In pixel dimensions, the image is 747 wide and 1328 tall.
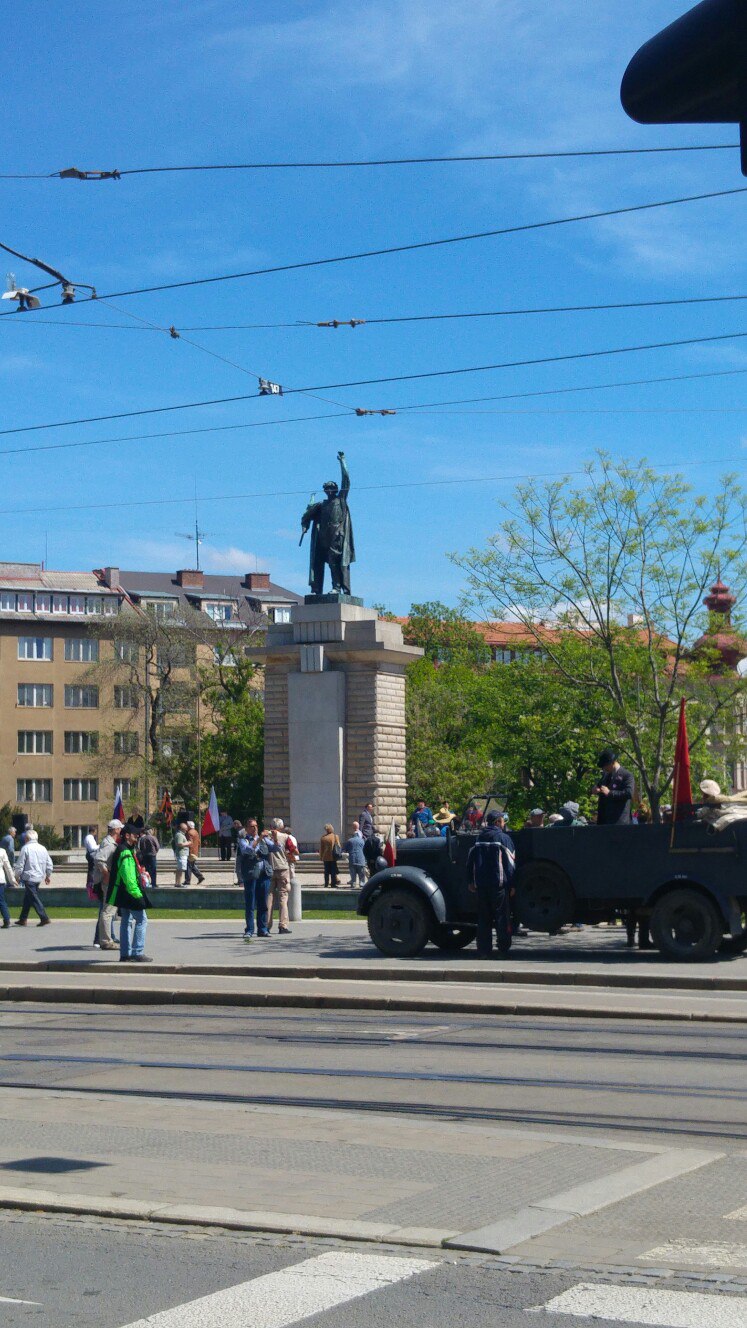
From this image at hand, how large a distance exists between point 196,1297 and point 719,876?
477 inches

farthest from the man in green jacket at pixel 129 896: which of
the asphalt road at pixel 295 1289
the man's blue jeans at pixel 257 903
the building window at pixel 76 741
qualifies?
the building window at pixel 76 741

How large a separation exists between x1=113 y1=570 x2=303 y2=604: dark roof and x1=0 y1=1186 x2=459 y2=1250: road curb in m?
98.0

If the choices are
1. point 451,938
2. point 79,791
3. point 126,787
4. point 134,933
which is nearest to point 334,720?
point 451,938

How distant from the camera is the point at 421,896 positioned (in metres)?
18.5

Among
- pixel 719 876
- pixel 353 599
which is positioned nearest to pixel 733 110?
pixel 719 876

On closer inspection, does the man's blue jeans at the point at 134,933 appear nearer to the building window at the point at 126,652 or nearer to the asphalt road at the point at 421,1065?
the asphalt road at the point at 421,1065

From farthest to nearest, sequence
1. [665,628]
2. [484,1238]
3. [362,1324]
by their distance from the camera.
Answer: [665,628] → [484,1238] → [362,1324]

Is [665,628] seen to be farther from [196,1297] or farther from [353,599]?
[196,1297]

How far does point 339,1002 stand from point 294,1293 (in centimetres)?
983

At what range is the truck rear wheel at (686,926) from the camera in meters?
17.0

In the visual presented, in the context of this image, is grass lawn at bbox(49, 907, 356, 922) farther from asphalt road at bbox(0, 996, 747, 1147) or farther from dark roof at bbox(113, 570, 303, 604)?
dark roof at bbox(113, 570, 303, 604)

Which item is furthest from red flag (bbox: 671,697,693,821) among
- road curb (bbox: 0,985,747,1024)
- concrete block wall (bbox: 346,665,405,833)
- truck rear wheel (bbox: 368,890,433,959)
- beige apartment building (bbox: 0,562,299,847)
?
beige apartment building (bbox: 0,562,299,847)

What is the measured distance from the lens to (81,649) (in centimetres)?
9612

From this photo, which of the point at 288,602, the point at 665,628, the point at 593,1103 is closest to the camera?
the point at 593,1103
